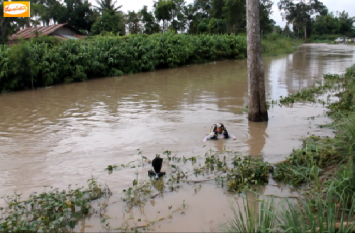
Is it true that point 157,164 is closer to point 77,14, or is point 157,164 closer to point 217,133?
point 217,133

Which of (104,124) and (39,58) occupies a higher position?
(39,58)

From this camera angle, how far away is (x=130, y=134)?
7.70 metres

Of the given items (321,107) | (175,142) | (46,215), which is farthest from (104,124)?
(321,107)

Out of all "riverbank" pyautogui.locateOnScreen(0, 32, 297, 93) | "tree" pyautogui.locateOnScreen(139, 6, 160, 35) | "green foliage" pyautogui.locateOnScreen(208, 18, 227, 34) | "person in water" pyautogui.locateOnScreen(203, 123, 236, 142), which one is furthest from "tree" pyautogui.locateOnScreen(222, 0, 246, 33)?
"person in water" pyautogui.locateOnScreen(203, 123, 236, 142)

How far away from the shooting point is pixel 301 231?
286 cm

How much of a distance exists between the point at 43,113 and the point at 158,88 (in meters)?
5.44

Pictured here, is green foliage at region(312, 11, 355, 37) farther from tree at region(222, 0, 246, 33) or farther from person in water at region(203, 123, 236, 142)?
person in water at region(203, 123, 236, 142)

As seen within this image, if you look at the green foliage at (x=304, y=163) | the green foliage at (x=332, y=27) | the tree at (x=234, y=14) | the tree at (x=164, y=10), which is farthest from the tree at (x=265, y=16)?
the green foliage at (x=304, y=163)

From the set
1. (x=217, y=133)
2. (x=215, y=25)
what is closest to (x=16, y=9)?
(x=215, y=25)

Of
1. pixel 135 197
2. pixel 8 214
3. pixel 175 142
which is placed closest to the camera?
pixel 8 214

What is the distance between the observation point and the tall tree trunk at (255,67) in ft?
24.9

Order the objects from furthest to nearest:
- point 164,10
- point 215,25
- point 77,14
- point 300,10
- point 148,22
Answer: point 300,10 < point 77,14 < point 215,25 < point 148,22 < point 164,10

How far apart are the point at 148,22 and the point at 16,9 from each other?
16.3 meters

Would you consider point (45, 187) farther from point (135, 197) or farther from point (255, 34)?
point (255, 34)
